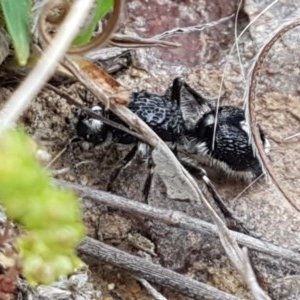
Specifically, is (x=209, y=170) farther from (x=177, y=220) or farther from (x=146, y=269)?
(x=146, y=269)

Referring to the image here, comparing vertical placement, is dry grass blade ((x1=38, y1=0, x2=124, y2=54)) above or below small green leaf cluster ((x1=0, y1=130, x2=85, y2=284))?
above

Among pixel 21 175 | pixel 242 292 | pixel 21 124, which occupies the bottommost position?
pixel 242 292

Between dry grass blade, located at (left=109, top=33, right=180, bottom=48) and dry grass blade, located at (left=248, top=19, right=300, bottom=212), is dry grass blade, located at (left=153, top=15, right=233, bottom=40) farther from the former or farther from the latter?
dry grass blade, located at (left=248, top=19, right=300, bottom=212)

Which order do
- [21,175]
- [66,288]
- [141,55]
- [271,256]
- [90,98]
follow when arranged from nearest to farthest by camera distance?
[21,175] → [66,288] → [271,256] → [90,98] → [141,55]

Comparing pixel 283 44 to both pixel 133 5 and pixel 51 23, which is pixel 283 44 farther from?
pixel 51 23

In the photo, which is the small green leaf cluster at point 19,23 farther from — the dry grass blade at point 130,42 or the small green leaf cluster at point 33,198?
the small green leaf cluster at point 33,198

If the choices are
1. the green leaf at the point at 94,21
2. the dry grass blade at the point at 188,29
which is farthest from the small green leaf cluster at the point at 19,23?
the dry grass blade at the point at 188,29

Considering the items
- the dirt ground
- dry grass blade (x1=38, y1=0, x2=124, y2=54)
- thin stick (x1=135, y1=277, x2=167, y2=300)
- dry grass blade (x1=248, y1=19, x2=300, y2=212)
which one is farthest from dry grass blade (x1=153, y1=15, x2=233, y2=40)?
thin stick (x1=135, y1=277, x2=167, y2=300)

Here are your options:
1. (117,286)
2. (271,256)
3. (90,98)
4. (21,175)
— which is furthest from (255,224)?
(21,175)
